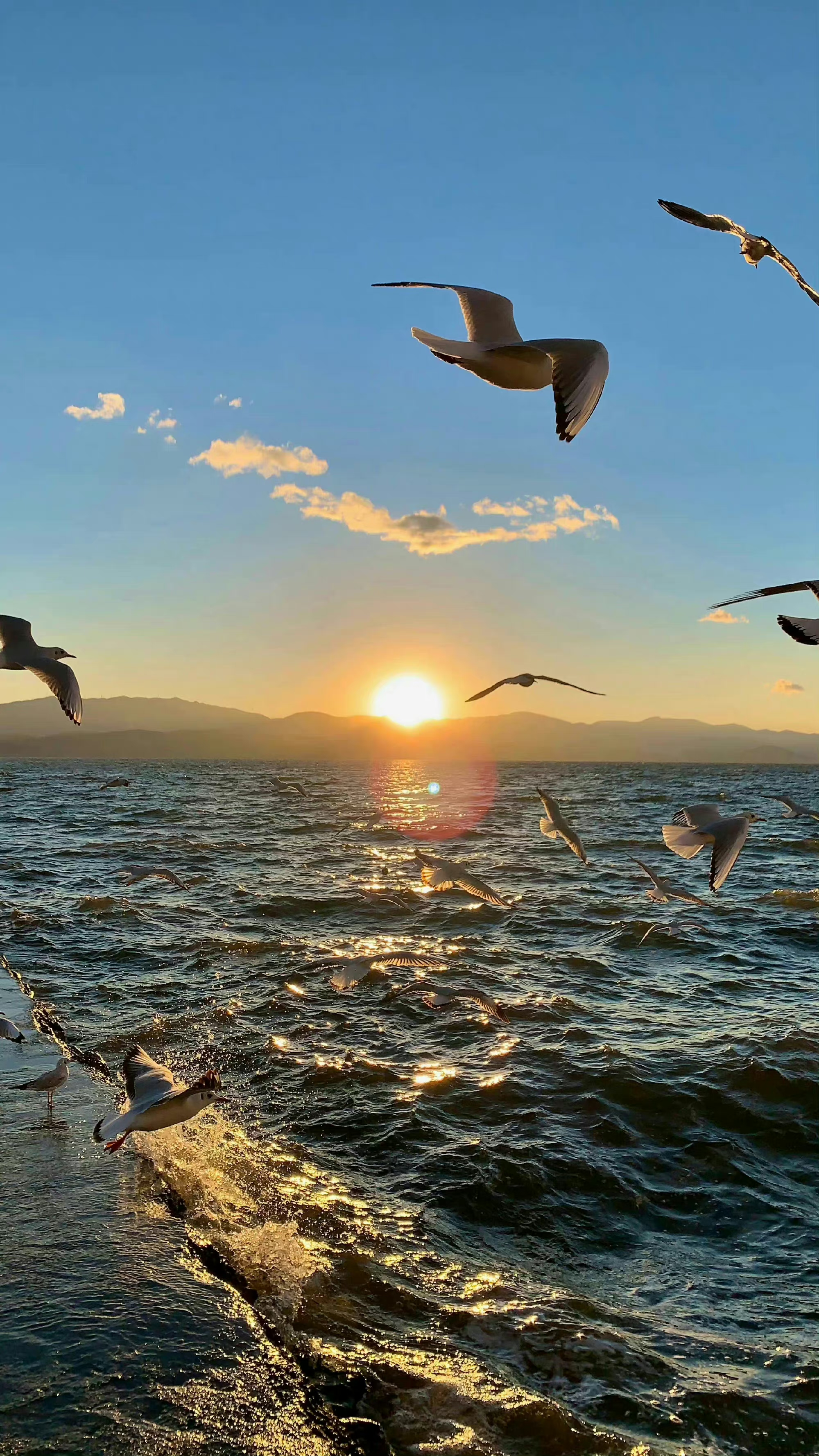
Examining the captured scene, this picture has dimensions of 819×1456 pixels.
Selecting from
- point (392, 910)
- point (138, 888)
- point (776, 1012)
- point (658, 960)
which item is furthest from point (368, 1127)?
point (138, 888)

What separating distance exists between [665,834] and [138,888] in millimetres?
11401

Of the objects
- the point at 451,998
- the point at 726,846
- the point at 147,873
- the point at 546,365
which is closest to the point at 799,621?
the point at 546,365

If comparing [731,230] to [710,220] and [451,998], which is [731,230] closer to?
[710,220]

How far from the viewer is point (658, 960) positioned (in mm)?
12109

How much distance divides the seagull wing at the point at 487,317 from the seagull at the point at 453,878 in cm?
534

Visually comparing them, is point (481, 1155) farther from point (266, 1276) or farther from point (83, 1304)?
point (83, 1304)

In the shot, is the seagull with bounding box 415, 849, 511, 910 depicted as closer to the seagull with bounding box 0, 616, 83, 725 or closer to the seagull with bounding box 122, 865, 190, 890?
the seagull with bounding box 0, 616, 83, 725

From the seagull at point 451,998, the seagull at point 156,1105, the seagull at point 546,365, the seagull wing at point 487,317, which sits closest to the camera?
the seagull at point 546,365

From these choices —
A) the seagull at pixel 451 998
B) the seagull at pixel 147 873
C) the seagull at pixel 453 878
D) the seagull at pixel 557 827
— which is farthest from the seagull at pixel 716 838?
the seagull at pixel 147 873

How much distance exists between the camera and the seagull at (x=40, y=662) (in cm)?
734

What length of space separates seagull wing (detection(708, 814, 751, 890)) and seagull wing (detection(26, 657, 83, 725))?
540 centimetres

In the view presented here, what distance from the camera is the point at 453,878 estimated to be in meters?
10.2

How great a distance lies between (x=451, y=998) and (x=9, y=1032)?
13.3 feet

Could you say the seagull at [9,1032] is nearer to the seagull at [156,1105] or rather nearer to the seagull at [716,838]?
the seagull at [156,1105]
